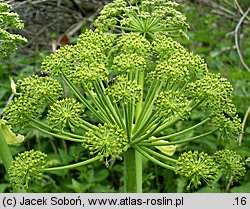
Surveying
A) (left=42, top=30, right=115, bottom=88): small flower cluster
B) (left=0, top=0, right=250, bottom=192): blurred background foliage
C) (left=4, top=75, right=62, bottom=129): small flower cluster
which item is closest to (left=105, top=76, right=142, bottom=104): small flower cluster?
(left=42, top=30, right=115, bottom=88): small flower cluster

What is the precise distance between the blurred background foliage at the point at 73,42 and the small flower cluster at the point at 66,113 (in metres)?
1.49

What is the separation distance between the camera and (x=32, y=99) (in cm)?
159

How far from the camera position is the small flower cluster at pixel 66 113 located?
1534 mm

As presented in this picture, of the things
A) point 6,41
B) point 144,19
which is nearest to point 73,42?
point 144,19

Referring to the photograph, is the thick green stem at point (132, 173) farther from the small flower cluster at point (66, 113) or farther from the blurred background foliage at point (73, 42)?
the blurred background foliage at point (73, 42)

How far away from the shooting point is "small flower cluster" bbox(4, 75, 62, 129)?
1.59 m

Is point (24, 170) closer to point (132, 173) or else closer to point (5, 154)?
point (5, 154)

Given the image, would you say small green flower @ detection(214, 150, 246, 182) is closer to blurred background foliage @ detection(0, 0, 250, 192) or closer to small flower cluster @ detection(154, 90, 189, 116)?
small flower cluster @ detection(154, 90, 189, 116)

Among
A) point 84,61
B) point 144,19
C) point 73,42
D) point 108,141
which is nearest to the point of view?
point 108,141

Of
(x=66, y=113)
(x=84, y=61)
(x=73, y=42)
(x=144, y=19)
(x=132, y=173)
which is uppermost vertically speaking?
(x=73, y=42)

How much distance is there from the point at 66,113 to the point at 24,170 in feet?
0.66

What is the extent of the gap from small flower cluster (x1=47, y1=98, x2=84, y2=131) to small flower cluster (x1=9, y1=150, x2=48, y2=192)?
0.37 feet
